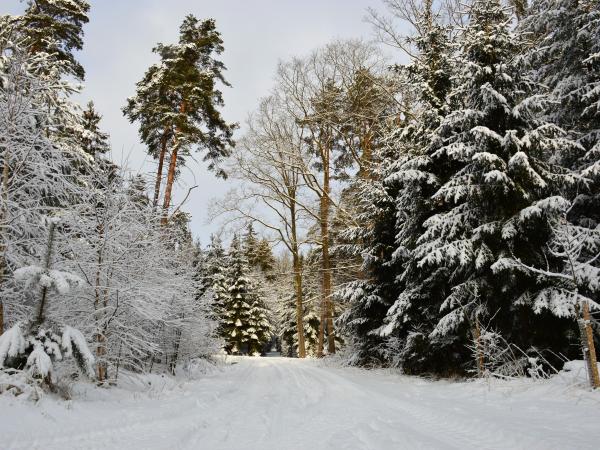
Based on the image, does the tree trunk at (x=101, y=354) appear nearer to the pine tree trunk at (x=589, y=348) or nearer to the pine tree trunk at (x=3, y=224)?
the pine tree trunk at (x=3, y=224)

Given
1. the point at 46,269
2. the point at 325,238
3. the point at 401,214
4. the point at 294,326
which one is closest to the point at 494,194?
the point at 401,214

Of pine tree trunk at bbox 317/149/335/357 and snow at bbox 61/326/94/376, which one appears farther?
pine tree trunk at bbox 317/149/335/357

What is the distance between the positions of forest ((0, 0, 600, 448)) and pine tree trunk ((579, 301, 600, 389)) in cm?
2

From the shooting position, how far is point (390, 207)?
45.4 feet

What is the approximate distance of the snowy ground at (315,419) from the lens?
4.23 meters

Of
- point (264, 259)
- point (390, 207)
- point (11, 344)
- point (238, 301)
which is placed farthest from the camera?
point (264, 259)

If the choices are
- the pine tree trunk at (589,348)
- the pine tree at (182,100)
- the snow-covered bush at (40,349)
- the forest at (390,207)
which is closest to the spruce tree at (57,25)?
the forest at (390,207)

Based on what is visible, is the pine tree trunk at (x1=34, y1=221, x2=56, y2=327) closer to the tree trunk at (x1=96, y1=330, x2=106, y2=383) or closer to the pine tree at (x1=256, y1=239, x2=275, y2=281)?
the tree trunk at (x1=96, y1=330, x2=106, y2=383)

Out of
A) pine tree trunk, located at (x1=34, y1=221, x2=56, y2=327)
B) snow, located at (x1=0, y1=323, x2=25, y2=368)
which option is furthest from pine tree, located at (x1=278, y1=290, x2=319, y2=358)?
snow, located at (x1=0, y1=323, x2=25, y2=368)

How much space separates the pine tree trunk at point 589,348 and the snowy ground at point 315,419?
27cm

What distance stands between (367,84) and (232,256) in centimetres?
2330

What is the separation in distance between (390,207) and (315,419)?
9.28 m

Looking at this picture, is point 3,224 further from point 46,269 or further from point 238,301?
point 238,301

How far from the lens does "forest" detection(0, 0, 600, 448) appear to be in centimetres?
650
